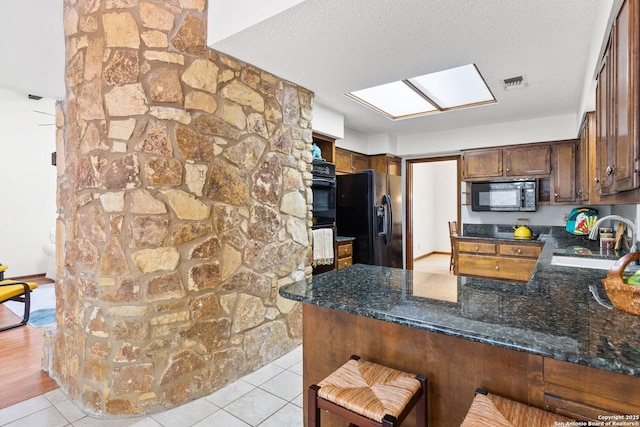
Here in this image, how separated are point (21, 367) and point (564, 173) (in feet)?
19.0

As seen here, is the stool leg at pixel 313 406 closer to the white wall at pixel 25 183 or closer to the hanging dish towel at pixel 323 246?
the hanging dish towel at pixel 323 246

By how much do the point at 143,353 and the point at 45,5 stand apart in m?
2.44

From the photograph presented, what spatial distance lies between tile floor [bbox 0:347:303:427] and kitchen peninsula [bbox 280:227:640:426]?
588 mm

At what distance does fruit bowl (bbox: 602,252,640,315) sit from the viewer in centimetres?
118

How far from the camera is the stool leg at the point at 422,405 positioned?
1220 mm

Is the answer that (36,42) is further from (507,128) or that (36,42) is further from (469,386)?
(507,128)

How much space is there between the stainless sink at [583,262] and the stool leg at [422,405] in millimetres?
1771

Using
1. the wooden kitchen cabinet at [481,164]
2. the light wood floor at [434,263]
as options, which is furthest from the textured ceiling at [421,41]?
the light wood floor at [434,263]

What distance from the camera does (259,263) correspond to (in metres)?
2.64

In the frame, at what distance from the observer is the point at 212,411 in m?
2.08

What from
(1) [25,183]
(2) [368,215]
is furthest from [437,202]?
(1) [25,183]

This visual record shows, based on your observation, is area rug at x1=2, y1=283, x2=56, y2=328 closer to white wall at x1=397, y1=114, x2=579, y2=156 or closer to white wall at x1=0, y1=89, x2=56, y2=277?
white wall at x1=0, y1=89, x2=56, y2=277

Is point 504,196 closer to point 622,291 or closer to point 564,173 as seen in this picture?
point 564,173

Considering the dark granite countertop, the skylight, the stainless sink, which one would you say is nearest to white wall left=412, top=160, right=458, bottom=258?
the skylight
